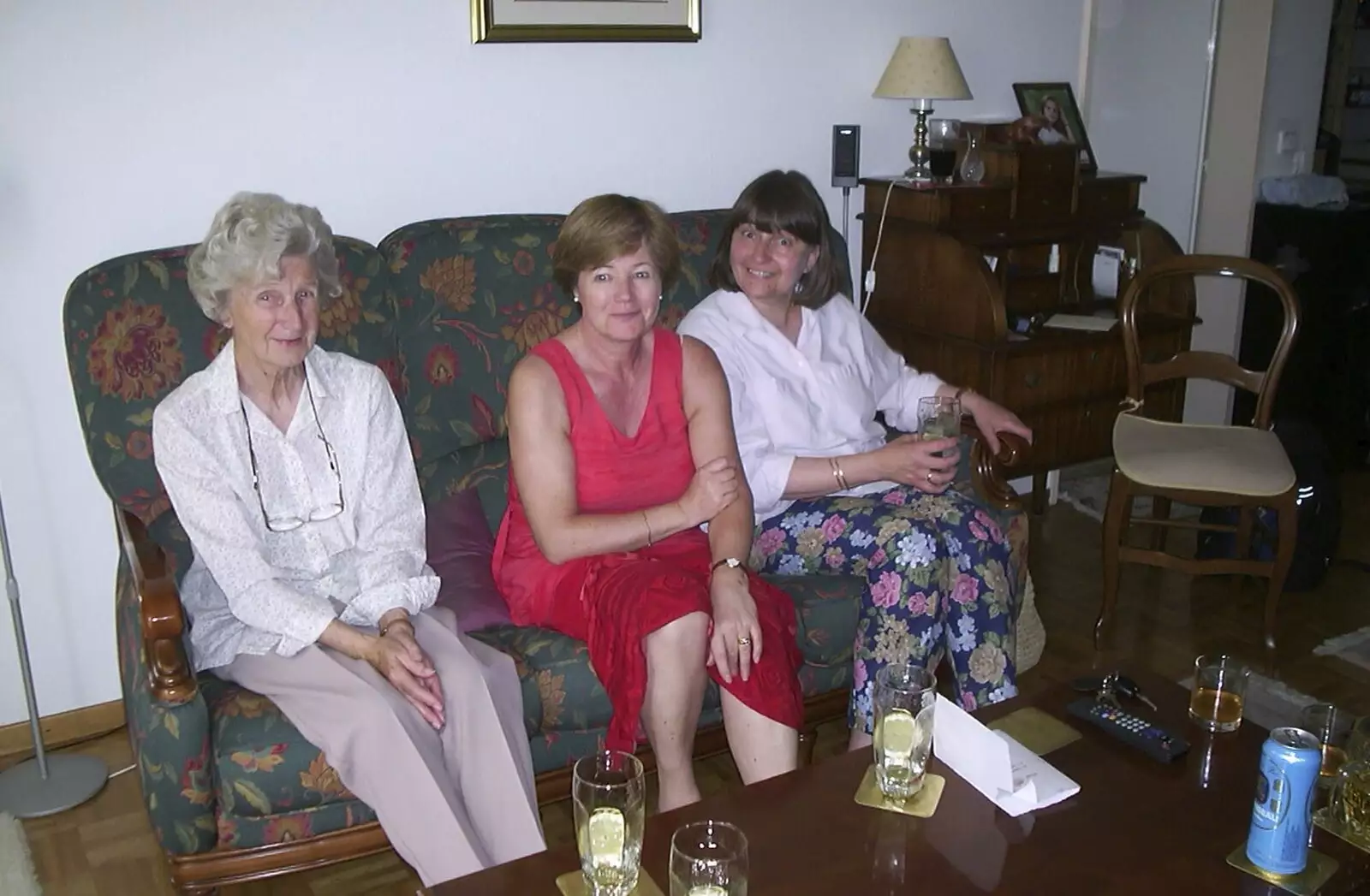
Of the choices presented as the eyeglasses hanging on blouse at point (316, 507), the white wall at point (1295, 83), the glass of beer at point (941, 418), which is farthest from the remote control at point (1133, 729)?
the white wall at point (1295, 83)

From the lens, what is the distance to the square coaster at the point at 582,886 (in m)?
1.30

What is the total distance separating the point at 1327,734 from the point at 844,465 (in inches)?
38.0

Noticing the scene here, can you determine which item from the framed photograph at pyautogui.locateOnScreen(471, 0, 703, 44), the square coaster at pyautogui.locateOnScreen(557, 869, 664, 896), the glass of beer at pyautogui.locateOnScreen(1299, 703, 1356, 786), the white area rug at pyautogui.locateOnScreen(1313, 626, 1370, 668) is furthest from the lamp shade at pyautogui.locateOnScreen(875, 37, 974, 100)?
the square coaster at pyautogui.locateOnScreen(557, 869, 664, 896)

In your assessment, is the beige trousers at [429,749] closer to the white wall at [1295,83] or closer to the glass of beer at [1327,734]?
the glass of beer at [1327,734]

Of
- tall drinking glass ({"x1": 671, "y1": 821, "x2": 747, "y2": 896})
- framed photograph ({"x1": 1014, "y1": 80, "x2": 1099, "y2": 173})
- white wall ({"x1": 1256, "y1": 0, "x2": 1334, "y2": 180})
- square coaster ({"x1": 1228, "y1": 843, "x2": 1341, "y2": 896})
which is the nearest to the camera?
tall drinking glass ({"x1": 671, "y1": 821, "x2": 747, "y2": 896})

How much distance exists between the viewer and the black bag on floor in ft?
10.2

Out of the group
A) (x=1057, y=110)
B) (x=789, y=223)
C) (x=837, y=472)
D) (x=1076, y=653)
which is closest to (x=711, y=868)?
(x=837, y=472)

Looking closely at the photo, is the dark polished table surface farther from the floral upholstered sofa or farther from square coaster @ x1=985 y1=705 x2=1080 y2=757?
the floral upholstered sofa

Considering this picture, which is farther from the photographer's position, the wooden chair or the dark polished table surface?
the wooden chair

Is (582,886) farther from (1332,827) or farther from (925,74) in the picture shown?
(925,74)

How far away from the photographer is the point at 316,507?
6.47 feet

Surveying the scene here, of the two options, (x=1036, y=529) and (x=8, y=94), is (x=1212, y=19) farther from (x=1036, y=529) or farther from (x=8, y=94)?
(x=8, y=94)

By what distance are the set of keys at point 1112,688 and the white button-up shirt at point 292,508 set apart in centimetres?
105

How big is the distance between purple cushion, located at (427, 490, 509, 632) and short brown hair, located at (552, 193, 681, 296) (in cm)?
54
